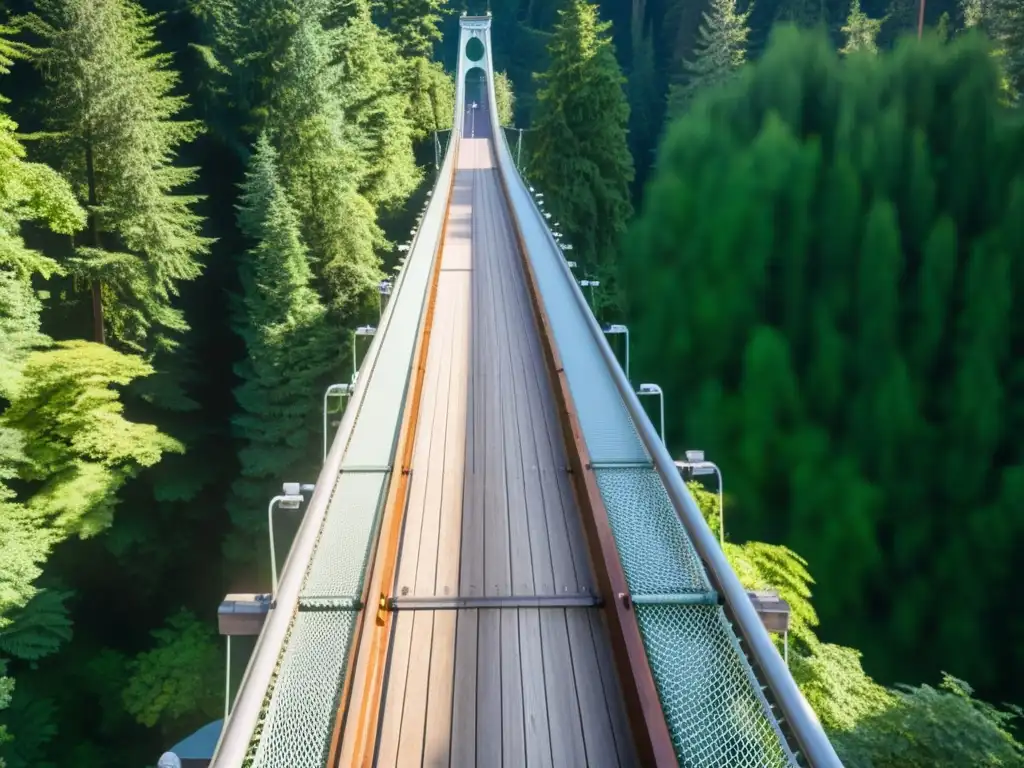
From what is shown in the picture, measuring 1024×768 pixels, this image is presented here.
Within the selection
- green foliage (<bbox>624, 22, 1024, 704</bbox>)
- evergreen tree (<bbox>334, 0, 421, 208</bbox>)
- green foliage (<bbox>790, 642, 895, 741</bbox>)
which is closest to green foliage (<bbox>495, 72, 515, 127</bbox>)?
evergreen tree (<bbox>334, 0, 421, 208</bbox>)

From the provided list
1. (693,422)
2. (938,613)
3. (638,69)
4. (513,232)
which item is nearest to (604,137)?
(513,232)

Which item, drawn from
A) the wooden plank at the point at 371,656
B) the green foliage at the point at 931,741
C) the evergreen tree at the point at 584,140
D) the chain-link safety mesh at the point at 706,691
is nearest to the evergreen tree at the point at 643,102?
the evergreen tree at the point at 584,140

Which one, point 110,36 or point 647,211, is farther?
point 647,211

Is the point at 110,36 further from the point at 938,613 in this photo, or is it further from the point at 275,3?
the point at 938,613

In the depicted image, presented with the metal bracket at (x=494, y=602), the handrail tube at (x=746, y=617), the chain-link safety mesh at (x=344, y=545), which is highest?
the handrail tube at (x=746, y=617)

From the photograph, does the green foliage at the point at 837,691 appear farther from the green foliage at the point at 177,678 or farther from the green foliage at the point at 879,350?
the green foliage at the point at 177,678

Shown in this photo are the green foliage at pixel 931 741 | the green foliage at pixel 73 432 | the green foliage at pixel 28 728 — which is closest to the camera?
the green foliage at pixel 931 741

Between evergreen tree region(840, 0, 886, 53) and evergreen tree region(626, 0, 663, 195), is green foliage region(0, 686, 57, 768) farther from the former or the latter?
evergreen tree region(626, 0, 663, 195)
